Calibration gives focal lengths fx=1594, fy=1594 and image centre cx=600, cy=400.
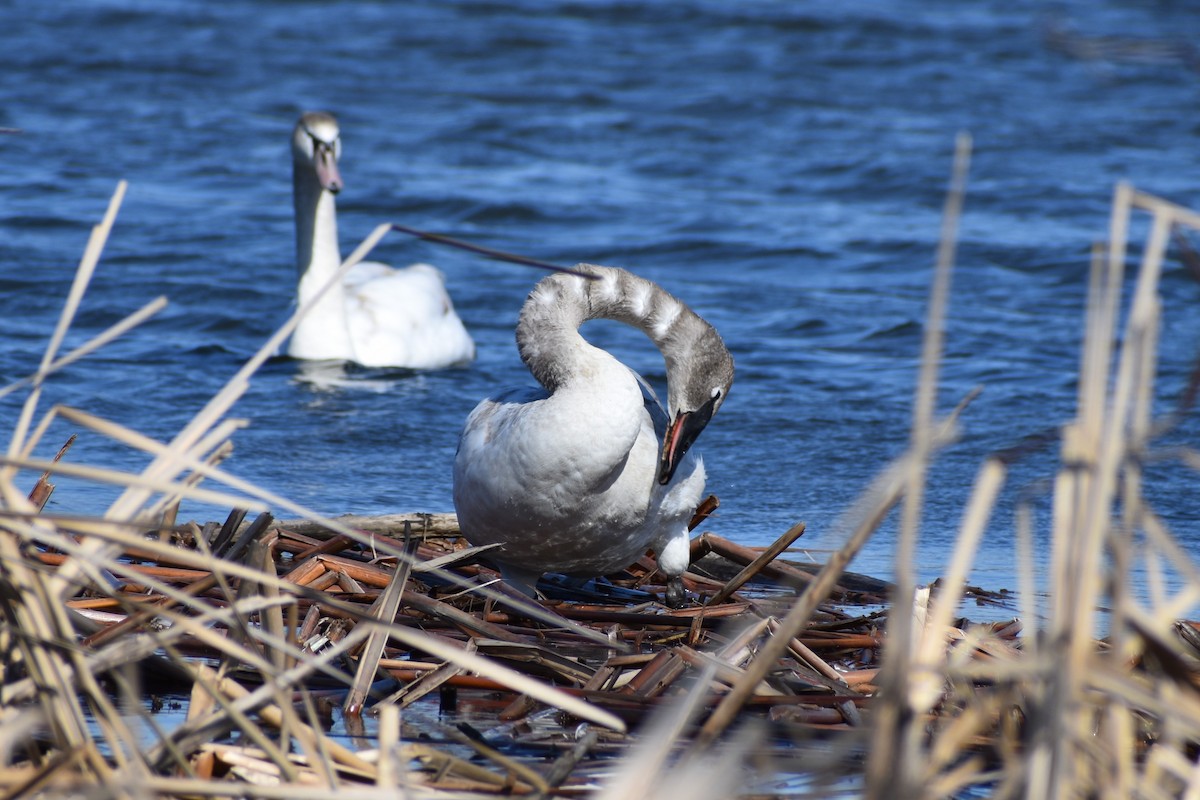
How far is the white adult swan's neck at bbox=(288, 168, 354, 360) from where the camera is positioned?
9.05 meters

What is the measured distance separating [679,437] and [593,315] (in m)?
0.50

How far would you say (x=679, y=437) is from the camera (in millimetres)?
4617

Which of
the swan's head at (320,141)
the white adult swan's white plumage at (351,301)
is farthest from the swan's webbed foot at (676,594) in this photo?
the swan's head at (320,141)

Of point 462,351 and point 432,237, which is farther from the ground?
point 432,237

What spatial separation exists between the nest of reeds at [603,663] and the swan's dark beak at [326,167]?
16.0ft

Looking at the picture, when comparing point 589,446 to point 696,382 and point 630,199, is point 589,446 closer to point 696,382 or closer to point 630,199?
point 696,382

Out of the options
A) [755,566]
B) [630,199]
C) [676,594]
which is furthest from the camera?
[630,199]

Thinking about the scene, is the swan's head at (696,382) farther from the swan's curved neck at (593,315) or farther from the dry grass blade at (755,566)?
the dry grass blade at (755,566)

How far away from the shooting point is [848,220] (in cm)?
1241

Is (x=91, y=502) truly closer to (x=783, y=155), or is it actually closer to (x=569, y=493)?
(x=569, y=493)

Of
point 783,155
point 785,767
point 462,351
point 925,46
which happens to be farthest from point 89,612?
point 925,46

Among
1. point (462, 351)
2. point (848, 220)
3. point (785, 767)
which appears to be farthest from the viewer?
point (848, 220)

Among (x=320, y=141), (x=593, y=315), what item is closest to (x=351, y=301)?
(x=320, y=141)

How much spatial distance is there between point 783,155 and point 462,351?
6053 mm
